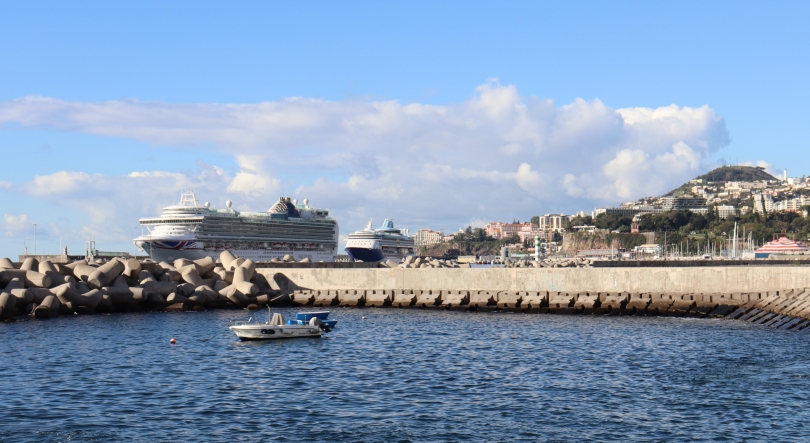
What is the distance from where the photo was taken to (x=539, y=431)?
16328 millimetres

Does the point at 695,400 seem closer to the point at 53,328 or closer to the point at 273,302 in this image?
the point at 53,328

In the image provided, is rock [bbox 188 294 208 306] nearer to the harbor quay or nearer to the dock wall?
the harbor quay

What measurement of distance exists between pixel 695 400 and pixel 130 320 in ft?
83.5

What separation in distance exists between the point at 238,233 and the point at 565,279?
59864 mm

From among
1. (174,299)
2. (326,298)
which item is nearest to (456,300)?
(326,298)

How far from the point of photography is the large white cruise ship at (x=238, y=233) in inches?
3561

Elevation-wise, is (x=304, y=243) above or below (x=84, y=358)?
above

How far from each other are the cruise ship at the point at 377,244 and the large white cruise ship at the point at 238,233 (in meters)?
18.1

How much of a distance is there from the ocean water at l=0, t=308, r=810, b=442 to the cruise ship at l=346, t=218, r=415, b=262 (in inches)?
3474

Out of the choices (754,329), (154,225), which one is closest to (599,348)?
(754,329)

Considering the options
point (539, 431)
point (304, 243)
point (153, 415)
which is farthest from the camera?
point (304, 243)

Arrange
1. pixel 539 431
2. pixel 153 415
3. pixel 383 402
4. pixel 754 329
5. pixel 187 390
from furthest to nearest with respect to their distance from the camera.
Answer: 1. pixel 754 329
2. pixel 187 390
3. pixel 383 402
4. pixel 153 415
5. pixel 539 431

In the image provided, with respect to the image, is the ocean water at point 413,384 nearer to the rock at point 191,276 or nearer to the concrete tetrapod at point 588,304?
the concrete tetrapod at point 588,304

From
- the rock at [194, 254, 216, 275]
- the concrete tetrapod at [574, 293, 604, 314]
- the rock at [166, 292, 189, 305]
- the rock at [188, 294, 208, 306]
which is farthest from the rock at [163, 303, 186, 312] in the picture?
the concrete tetrapod at [574, 293, 604, 314]
